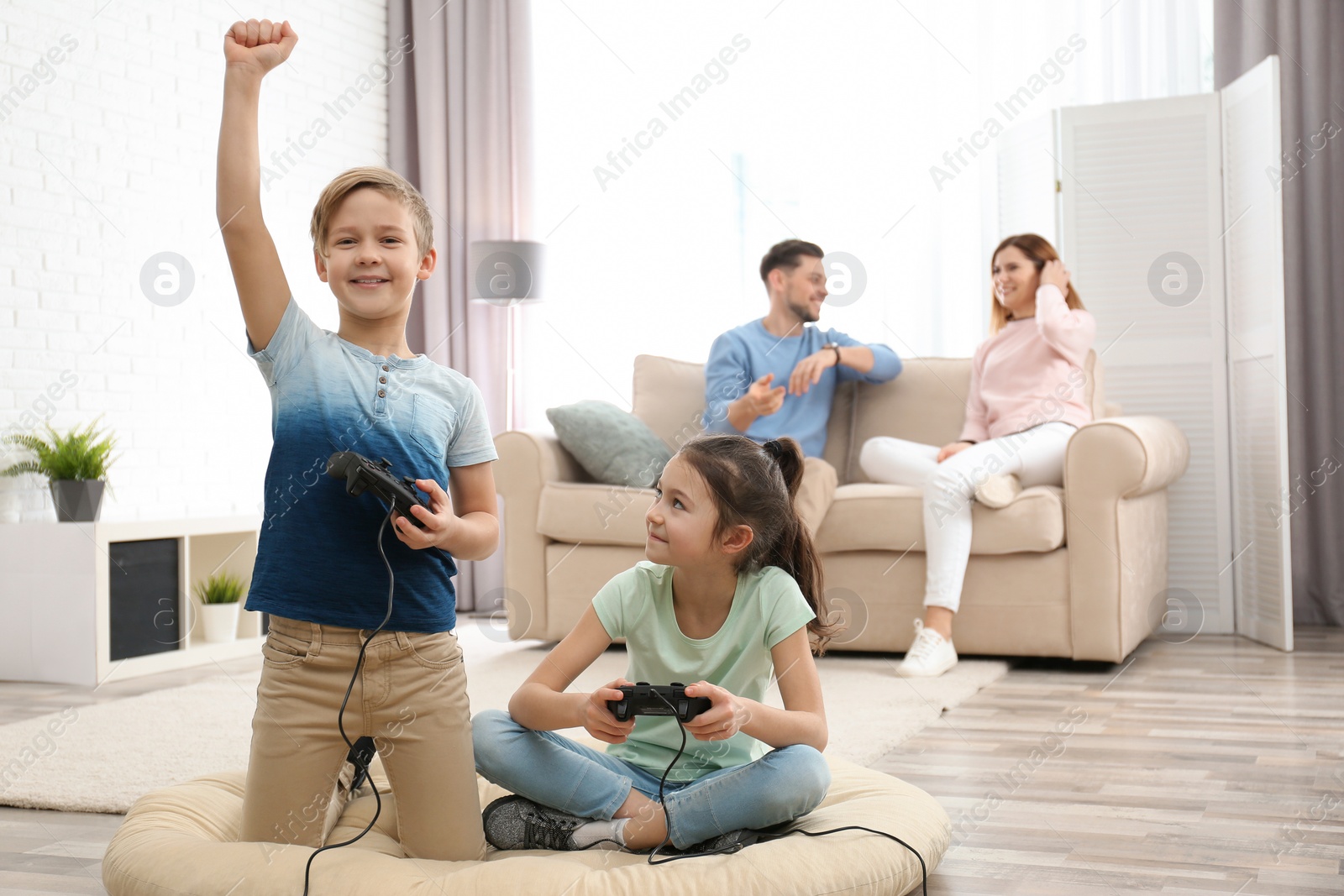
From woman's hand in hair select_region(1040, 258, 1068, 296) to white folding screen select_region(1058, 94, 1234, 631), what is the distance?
50 centimetres

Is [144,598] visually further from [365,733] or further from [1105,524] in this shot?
[1105,524]

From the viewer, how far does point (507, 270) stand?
440cm

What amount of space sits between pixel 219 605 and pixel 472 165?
2130 millimetres

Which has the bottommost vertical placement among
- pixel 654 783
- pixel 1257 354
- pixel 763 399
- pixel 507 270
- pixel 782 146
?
pixel 654 783

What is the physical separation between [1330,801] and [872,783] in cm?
72

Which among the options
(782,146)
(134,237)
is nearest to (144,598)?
(134,237)

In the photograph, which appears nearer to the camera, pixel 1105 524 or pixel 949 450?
pixel 1105 524

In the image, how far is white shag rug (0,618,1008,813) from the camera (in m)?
2.03

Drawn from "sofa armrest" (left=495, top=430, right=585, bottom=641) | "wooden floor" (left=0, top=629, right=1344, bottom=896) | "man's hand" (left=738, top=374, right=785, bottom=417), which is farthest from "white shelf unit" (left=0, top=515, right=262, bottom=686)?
"man's hand" (left=738, top=374, right=785, bottom=417)

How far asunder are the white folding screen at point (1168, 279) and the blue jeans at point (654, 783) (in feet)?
8.42

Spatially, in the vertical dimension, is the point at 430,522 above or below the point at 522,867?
above

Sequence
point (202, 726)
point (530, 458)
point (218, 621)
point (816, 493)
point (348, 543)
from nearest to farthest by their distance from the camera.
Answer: point (348, 543), point (202, 726), point (816, 493), point (530, 458), point (218, 621)

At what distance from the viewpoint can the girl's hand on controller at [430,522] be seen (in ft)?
4.12

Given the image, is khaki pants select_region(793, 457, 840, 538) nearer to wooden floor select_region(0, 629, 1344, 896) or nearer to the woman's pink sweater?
the woman's pink sweater
